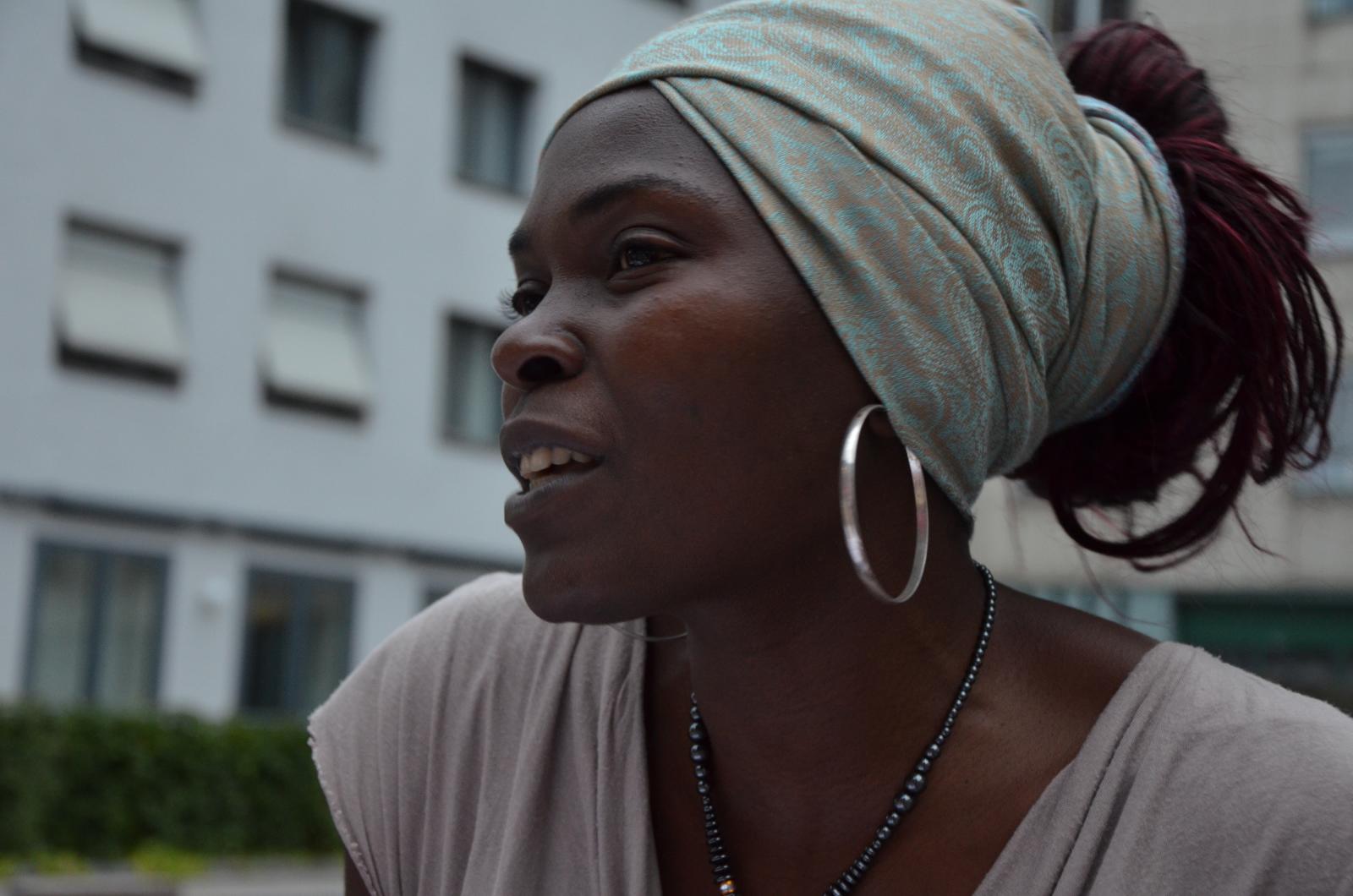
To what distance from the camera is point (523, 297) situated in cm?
202

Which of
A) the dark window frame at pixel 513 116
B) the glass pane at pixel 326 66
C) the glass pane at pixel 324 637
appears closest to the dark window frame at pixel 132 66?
the glass pane at pixel 326 66

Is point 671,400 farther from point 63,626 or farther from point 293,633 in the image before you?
point 293,633

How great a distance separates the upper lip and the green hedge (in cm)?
1371

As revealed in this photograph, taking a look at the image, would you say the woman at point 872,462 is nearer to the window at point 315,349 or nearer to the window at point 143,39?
the window at point 143,39

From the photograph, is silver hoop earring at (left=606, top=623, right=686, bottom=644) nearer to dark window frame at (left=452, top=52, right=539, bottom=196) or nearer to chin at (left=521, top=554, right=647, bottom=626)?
chin at (left=521, top=554, right=647, bottom=626)

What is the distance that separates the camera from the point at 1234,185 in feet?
6.93

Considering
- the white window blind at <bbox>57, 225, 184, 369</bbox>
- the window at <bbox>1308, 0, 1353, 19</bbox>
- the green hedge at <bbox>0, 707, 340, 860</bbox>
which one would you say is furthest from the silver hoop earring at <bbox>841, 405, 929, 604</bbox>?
the window at <bbox>1308, 0, 1353, 19</bbox>

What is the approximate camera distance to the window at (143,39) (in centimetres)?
1714

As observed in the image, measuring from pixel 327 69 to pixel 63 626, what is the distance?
7055mm

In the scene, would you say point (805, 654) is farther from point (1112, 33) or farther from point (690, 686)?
point (1112, 33)

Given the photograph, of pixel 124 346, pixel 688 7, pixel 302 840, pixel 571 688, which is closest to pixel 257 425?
pixel 124 346

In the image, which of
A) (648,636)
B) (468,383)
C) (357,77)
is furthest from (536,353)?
(468,383)

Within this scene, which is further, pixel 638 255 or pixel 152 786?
pixel 152 786

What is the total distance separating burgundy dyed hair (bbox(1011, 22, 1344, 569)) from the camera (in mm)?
2070
